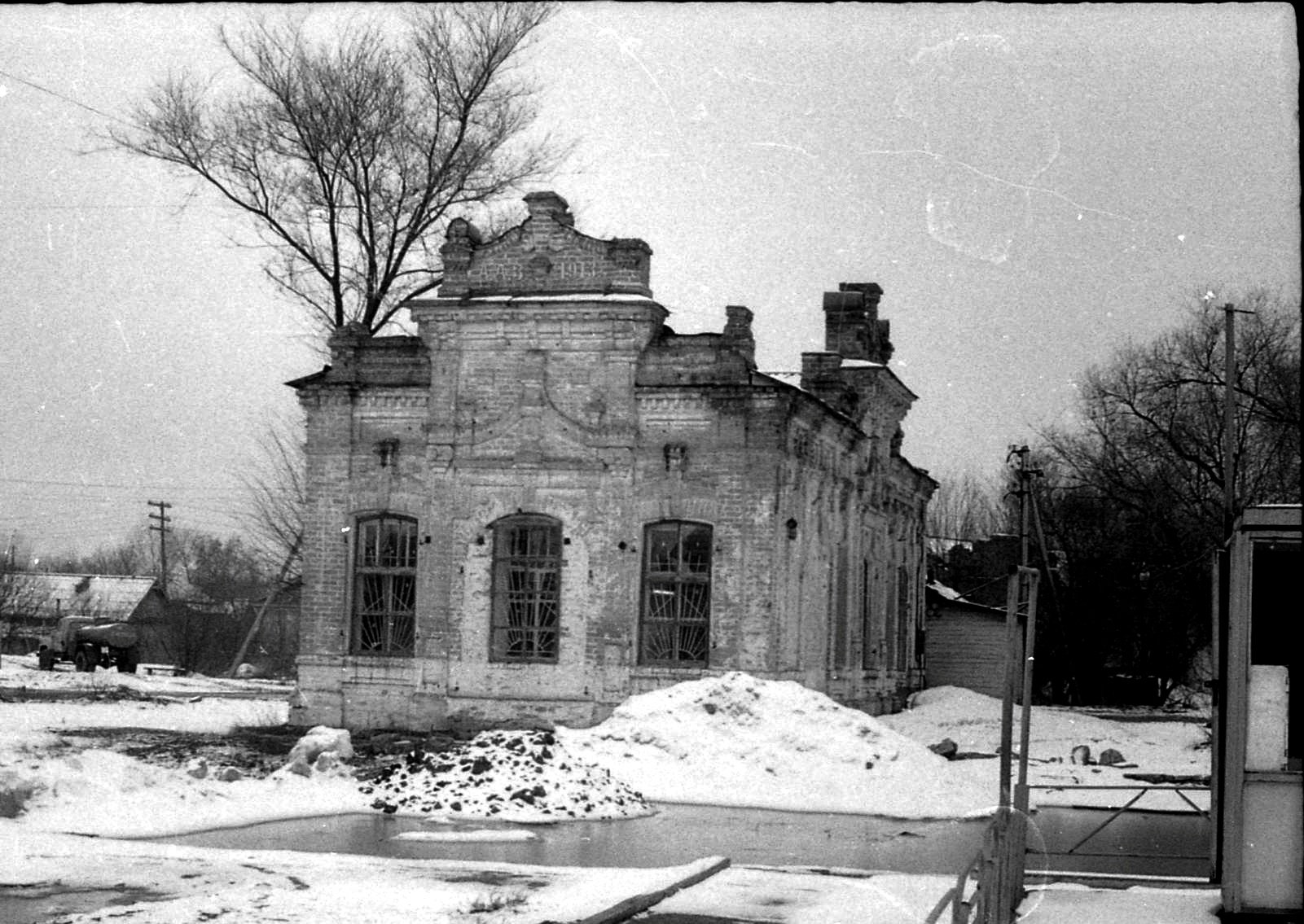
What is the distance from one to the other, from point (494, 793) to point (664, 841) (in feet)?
8.44

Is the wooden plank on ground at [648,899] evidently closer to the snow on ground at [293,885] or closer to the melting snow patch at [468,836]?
the snow on ground at [293,885]

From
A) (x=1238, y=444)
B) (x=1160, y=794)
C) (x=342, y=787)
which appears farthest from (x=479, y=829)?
(x=1238, y=444)

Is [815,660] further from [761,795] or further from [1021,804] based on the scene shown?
[1021,804]

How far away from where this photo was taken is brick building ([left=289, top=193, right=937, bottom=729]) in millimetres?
25859

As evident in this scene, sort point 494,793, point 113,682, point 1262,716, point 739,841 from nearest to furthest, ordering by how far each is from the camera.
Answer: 1. point 1262,716
2. point 739,841
3. point 494,793
4. point 113,682

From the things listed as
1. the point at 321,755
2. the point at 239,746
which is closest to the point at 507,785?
the point at 321,755

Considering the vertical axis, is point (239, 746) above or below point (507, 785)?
Answer: below

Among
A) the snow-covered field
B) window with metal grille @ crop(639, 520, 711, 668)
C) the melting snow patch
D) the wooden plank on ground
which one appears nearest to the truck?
the snow-covered field

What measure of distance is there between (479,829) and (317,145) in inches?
866

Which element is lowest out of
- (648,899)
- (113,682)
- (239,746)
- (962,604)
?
(113,682)

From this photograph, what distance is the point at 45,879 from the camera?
12.0m

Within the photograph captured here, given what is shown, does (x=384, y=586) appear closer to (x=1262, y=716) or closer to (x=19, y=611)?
(x=1262, y=716)

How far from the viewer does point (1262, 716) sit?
1102 centimetres

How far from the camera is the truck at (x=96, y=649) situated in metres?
48.5
